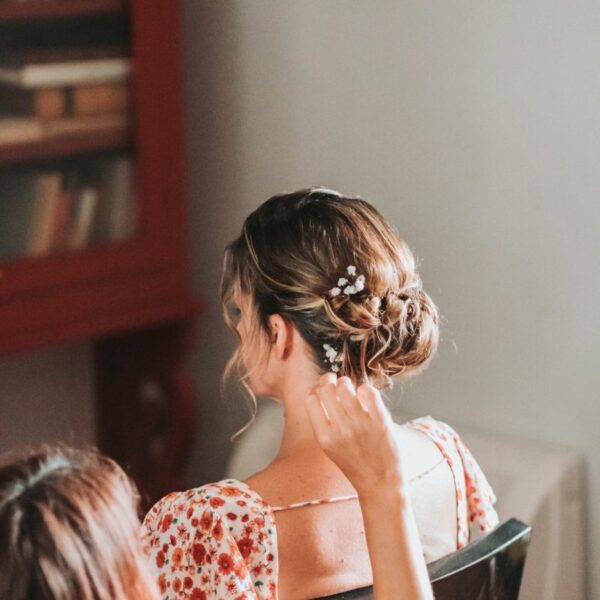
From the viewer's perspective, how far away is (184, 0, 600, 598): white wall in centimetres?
194

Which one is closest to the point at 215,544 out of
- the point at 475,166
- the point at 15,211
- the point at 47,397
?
the point at 475,166

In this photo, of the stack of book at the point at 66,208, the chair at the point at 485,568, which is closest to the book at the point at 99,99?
the stack of book at the point at 66,208

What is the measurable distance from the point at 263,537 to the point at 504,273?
3.28ft

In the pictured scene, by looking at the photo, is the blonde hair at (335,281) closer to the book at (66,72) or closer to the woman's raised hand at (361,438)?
the woman's raised hand at (361,438)

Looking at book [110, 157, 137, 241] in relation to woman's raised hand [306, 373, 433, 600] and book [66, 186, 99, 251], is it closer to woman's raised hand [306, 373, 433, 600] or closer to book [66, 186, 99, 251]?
book [66, 186, 99, 251]

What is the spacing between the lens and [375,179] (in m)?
2.26

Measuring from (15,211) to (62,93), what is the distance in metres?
0.27

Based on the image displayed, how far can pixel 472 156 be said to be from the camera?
207 centimetres

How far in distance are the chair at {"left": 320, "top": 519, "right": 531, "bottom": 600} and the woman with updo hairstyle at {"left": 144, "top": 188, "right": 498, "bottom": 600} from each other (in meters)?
0.08

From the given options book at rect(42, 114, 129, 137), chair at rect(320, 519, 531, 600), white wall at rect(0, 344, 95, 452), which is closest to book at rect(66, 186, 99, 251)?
book at rect(42, 114, 129, 137)

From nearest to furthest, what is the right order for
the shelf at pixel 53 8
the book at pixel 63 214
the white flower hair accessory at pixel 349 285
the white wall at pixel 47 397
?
the white flower hair accessory at pixel 349 285 < the shelf at pixel 53 8 < the book at pixel 63 214 < the white wall at pixel 47 397

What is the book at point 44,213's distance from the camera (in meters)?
2.31

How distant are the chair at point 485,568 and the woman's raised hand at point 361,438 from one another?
0.14 metres

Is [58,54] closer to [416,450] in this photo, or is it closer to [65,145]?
[65,145]
